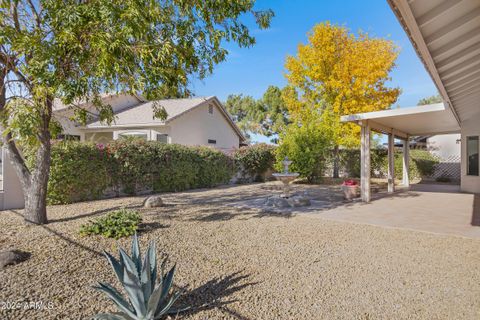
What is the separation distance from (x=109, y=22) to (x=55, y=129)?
109 inches

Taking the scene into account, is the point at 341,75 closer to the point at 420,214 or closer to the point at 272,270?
Result: the point at 420,214

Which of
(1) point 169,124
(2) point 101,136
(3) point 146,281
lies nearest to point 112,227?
(3) point 146,281

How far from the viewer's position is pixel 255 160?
17.1 meters

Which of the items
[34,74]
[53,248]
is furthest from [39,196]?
[34,74]

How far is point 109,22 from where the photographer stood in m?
4.13

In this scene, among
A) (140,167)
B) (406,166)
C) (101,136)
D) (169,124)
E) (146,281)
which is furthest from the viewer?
(101,136)

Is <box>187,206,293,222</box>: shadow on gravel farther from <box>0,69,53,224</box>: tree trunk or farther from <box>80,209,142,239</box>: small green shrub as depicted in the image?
<box>0,69,53,224</box>: tree trunk

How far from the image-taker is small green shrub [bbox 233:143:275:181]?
16.3 meters

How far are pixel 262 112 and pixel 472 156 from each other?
2177 cm

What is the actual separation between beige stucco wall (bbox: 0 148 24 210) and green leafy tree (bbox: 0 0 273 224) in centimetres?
203

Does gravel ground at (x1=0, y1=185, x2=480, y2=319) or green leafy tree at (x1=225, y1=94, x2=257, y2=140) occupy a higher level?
green leafy tree at (x1=225, y1=94, x2=257, y2=140)

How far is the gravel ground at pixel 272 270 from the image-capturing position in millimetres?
2904

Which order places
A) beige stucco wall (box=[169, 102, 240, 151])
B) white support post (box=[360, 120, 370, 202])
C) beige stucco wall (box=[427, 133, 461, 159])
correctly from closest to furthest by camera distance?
1. white support post (box=[360, 120, 370, 202])
2. beige stucco wall (box=[169, 102, 240, 151])
3. beige stucco wall (box=[427, 133, 461, 159])

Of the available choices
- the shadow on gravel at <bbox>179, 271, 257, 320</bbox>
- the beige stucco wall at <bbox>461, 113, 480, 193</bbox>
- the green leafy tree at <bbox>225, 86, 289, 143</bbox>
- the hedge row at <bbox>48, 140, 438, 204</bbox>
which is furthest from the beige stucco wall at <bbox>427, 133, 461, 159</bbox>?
the shadow on gravel at <bbox>179, 271, 257, 320</bbox>
